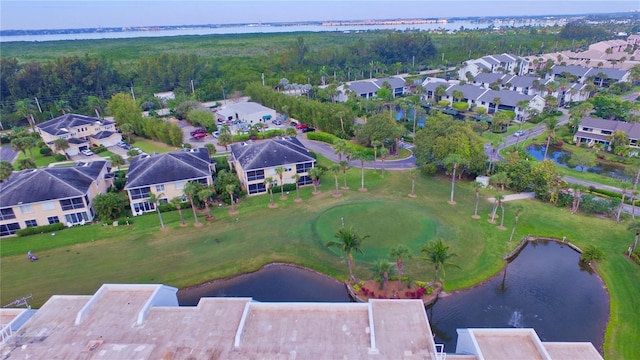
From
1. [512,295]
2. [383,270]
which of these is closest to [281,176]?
[383,270]

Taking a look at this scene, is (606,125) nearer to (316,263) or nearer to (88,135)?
(316,263)

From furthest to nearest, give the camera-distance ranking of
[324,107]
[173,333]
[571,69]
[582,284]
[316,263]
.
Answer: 1. [571,69]
2. [324,107]
3. [316,263]
4. [582,284]
5. [173,333]

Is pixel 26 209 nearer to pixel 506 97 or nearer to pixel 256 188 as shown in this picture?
pixel 256 188

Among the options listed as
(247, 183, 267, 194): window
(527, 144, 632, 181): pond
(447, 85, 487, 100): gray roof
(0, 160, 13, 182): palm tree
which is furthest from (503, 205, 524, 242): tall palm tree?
(0, 160, 13, 182): palm tree

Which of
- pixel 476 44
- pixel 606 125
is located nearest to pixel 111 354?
pixel 606 125

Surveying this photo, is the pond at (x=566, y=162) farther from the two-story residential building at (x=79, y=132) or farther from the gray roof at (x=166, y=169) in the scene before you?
the two-story residential building at (x=79, y=132)

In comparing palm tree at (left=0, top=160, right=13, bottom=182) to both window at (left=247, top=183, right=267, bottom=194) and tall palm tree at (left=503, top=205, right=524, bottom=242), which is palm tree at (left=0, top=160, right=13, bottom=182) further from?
tall palm tree at (left=503, top=205, right=524, bottom=242)
